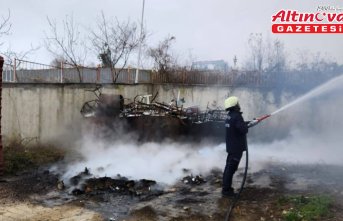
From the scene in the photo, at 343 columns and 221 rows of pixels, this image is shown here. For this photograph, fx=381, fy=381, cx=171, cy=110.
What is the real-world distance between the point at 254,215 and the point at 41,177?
5058 millimetres

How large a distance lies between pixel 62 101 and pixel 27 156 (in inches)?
126

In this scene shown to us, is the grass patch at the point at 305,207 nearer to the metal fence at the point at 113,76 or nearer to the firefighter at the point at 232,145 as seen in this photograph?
the firefighter at the point at 232,145

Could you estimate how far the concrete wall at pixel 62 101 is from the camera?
11.5 m

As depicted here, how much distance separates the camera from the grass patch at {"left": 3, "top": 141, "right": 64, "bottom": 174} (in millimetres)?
9445

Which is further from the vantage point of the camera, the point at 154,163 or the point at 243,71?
the point at 243,71

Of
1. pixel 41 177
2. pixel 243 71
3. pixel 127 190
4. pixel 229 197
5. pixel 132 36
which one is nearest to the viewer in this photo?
pixel 229 197

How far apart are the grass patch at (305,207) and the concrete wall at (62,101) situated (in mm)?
8357

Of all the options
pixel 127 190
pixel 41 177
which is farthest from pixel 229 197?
pixel 41 177

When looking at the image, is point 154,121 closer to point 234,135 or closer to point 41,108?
point 41,108

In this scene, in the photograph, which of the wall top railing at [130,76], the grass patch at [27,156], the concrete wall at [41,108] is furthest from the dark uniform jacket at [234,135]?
the wall top railing at [130,76]

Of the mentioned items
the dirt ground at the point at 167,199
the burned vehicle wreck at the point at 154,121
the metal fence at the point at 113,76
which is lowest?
the dirt ground at the point at 167,199

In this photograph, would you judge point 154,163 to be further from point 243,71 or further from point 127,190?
point 243,71

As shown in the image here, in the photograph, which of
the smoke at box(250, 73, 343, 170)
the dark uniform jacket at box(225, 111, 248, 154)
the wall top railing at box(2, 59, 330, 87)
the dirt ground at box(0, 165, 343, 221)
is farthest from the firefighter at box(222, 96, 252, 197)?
the wall top railing at box(2, 59, 330, 87)

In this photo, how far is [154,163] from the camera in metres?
9.59
